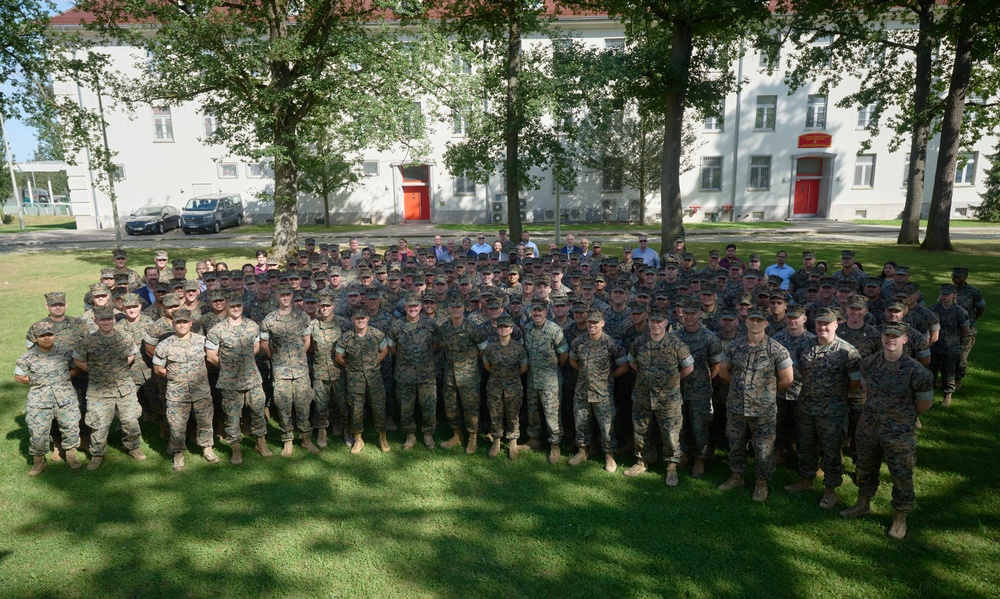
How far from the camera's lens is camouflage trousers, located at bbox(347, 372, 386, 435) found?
24.2 ft

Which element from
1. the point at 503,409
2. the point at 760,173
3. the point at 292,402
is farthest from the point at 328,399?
the point at 760,173

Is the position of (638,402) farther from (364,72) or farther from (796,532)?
(364,72)

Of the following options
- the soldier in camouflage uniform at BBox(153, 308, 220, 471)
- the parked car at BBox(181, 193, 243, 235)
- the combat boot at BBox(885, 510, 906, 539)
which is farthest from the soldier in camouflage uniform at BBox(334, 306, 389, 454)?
the parked car at BBox(181, 193, 243, 235)

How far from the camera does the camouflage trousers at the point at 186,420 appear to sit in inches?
273

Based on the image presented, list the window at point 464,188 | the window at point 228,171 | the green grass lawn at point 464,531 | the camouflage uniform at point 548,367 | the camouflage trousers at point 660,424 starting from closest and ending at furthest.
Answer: the green grass lawn at point 464,531, the camouflage trousers at point 660,424, the camouflage uniform at point 548,367, the window at point 228,171, the window at point 464,188

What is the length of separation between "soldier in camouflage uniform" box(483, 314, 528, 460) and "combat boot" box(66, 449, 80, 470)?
4.90 m

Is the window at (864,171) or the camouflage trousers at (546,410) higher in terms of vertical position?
the window at (864,171)

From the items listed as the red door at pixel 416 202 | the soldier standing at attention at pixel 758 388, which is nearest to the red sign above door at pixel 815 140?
the red door at pixel 416 202

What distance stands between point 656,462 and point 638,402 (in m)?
0.94

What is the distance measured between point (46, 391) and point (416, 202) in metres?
32.4

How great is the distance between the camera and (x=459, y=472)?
22.9ft

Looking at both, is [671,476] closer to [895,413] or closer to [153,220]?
[895,413]

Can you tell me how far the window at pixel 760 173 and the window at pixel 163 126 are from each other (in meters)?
35.6

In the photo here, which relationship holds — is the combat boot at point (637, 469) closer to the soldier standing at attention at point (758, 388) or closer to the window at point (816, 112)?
the soldier standing at attention at point (758, 388)
